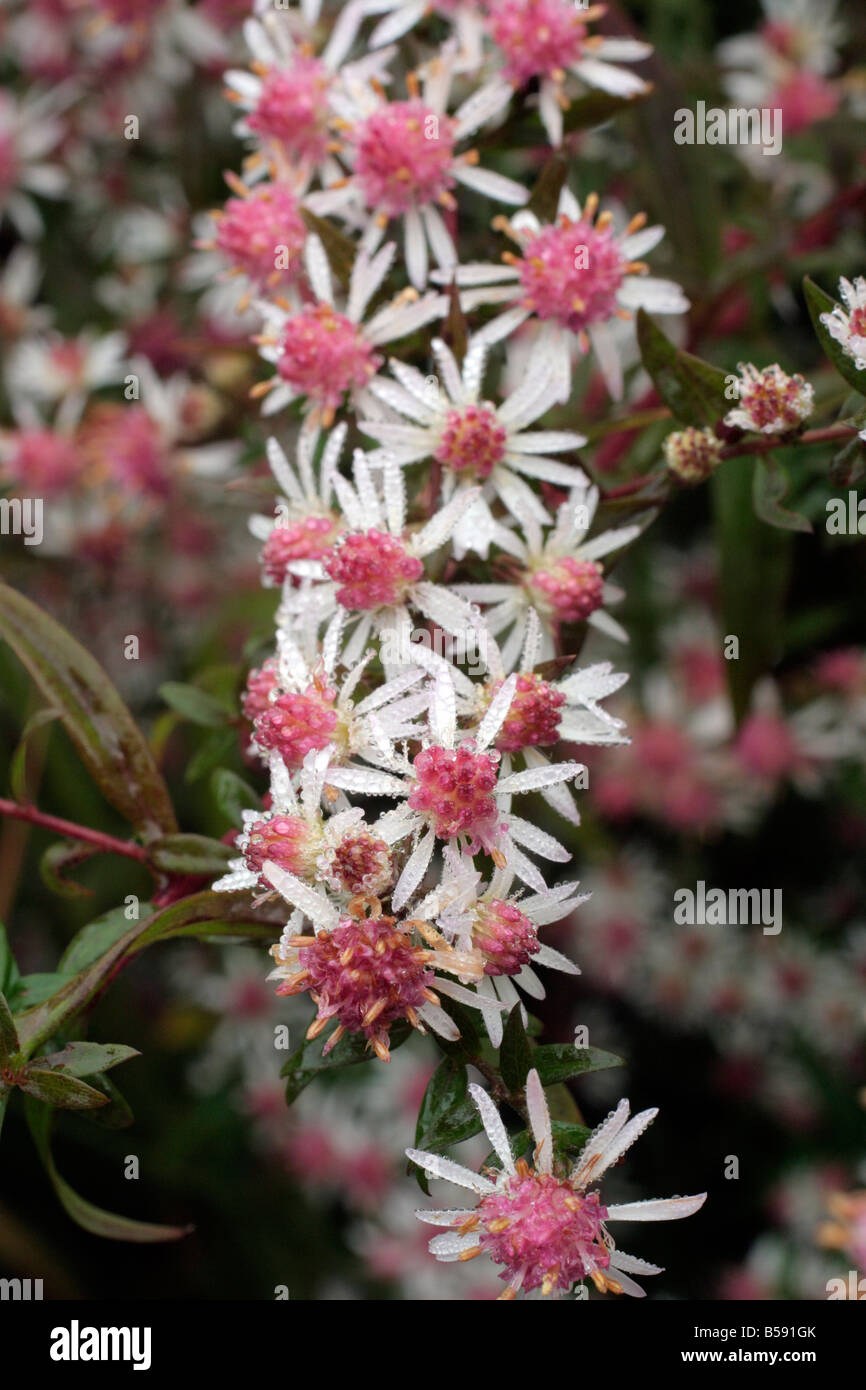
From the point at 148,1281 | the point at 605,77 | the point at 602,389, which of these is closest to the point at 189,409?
the point at 602,389

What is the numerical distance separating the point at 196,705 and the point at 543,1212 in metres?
0.55

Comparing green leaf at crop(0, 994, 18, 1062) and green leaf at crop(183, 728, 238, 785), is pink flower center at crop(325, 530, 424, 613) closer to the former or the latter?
green leaf at crop(183, 728, 238, 785)

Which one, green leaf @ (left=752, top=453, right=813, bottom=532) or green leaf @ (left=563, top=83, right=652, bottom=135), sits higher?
green leaf @ (left=563, top=83, right=652, bottom=135)

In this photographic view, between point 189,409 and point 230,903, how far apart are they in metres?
1.22

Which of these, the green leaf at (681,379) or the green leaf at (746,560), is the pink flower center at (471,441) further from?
the green leaf at (746,560)

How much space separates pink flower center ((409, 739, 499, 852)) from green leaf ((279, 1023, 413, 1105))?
0.51 ft

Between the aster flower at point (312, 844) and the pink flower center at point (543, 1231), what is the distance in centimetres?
23

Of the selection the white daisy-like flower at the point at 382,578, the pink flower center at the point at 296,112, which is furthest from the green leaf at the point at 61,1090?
the pink flower center at the point at 296,112

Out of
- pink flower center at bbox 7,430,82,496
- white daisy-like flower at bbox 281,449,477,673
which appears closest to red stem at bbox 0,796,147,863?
white daisy-like flower at bbox 281,449,477,673

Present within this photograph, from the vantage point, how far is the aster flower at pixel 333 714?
2.81 ft

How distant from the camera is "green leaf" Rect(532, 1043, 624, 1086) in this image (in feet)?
2.79

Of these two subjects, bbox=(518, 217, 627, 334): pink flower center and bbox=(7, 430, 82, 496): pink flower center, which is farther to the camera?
bbox=(7, 430, 82, 496): pink flower center

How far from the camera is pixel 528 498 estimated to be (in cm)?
103

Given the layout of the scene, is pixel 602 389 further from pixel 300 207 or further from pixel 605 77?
pixel 300 207
